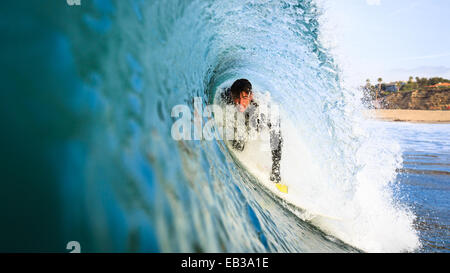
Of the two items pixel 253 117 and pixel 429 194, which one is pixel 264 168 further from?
pixel 429 194

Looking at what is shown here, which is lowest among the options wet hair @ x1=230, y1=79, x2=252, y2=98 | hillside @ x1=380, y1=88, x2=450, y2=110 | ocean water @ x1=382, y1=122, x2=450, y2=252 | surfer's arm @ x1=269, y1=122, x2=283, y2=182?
ocean water @ x1=382, y1=122, x2=450, y2=252

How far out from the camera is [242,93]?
13.4 feet

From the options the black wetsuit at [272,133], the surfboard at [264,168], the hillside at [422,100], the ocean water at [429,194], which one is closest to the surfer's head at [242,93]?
the black wetsuit at [272,133]

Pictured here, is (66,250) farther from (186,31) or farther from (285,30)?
(285,30)

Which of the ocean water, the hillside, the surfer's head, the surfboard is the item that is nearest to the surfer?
the surfer's head

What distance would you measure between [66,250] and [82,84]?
0.70m

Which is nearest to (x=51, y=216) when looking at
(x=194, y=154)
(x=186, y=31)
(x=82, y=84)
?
(x=82, y=84)

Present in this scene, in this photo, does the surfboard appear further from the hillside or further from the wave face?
the hillside

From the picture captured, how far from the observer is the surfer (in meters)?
4.04

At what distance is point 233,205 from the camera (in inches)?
72.6

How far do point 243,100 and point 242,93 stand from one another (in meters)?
0.11

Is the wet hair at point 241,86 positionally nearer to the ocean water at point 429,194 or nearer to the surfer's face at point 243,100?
the surfer's face at point 243,100

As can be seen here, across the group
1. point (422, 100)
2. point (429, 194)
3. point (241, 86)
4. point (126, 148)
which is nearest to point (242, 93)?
point (241, 86)

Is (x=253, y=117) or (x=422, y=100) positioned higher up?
(x=422, y=100)
